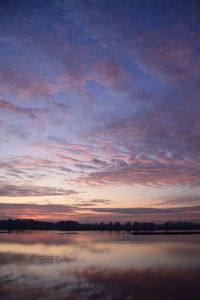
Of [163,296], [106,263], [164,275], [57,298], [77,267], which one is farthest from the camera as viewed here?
[106,263]

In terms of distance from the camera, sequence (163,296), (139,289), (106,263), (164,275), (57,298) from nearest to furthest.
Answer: (57,298)
(163,296)
(139,289)
(164,275)
(106,263)

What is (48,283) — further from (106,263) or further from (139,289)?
(106,263)

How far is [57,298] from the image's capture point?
1769 cm

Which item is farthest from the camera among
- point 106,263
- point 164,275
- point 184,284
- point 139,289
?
point 106,263

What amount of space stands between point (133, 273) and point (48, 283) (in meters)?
9.27

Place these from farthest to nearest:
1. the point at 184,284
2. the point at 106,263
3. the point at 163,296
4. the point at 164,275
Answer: the point at 106,263 < the point at 164,275 < the point at 184,284 < the point at 163,296

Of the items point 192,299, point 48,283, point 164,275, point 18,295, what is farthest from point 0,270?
point 192,299

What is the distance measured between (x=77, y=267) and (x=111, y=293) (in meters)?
10.4

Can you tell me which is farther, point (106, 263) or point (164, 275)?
point (106, 263)

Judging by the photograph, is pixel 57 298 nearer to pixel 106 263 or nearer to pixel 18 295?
pixel 18 295

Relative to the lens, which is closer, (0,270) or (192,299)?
(192,299)

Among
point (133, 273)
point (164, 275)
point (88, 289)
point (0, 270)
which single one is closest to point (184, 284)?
point (164, 275)

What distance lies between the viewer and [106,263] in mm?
31781

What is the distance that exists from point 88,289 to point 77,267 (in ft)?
30.2
